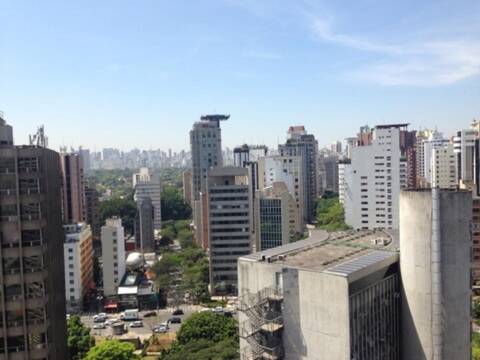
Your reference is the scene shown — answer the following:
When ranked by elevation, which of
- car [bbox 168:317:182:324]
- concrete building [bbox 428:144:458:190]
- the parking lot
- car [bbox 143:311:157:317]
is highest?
concrete building [bbox 428:144:458:190]

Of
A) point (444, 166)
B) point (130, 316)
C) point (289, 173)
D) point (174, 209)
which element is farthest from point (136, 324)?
point (174, 209)

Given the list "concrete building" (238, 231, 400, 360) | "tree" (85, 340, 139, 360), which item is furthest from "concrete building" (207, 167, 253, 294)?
"concrete building" (238, 231, 400, 360)

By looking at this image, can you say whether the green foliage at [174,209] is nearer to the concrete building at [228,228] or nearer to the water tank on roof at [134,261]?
the water tank on roof at [134,261]

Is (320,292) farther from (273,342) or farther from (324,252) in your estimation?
(324,252)

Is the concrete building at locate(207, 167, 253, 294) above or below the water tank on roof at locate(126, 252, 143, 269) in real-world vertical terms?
above

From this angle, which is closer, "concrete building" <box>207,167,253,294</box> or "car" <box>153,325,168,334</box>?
"car" <box>153,325,168,334</box>

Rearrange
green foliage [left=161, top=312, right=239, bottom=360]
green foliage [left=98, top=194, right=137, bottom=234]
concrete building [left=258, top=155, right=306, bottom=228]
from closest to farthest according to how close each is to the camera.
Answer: green foliage [left=161, top=312, right=239, bottom=360] → concrete building [left=258, top=155, right=306, bottom=228] → green foliage [left=98, top=194, right=137, bottom=234]

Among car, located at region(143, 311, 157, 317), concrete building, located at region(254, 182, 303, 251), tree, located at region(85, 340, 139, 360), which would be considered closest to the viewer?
tree, located at region(85, 340, 139, 360)

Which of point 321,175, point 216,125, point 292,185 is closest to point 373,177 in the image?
point 292,185

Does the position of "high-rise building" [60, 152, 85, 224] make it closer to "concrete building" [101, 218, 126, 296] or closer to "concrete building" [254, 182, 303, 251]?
"concrete building" [101, 218, 126, 296]
